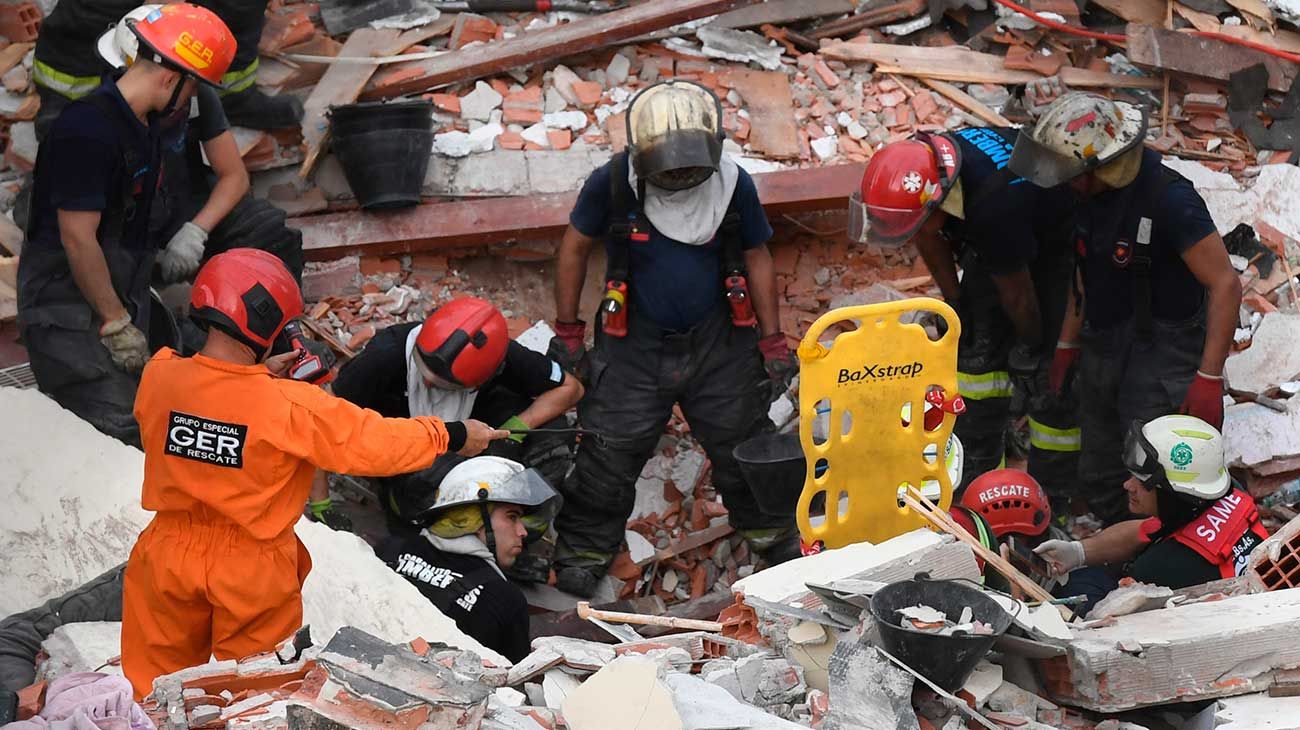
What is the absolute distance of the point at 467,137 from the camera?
8445 mm

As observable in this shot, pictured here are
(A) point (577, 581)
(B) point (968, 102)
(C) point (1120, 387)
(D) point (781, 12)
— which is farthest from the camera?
(D) point (781, 12)

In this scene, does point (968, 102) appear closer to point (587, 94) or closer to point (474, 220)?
point (587, 94)

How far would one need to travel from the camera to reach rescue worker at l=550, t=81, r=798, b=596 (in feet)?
21.4

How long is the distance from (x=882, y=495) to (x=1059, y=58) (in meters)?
4.78

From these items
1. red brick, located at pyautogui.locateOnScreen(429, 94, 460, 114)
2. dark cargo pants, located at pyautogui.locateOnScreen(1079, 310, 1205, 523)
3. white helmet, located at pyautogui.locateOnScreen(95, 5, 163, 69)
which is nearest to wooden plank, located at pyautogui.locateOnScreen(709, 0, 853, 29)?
red brick, located at pyautogui.locateOnScreen(429, 94, 460, 114)

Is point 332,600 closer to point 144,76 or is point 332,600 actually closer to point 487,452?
point 487,452

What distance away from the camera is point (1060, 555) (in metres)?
5.82

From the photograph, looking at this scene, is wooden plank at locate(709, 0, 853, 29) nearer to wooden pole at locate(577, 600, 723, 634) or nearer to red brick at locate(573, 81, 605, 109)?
red brick at locate(573, 81, 605, 109)

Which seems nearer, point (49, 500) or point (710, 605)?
point (49, 500)

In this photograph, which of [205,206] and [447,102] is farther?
[447,102]

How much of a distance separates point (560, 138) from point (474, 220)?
795 millimetres

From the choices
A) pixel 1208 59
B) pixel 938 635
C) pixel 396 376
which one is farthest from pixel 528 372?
pixel 1208 59

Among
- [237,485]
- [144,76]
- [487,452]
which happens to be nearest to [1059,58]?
[487,452]

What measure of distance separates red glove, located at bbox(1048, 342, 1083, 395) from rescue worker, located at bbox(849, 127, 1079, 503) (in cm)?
14
